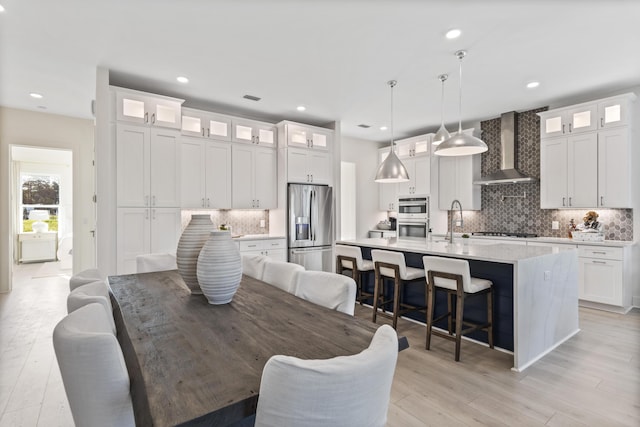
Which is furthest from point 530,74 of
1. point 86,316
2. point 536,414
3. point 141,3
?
point 86,316

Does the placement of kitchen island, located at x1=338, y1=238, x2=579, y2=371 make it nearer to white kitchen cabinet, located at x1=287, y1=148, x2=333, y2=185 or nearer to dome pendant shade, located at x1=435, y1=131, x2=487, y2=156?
dome pendant shade, located at x1=435, y1=131, x2=487, y2=156

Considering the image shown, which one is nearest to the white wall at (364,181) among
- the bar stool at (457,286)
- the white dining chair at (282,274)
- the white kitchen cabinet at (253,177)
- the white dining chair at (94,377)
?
the white kitchen cabinet at (253,177)

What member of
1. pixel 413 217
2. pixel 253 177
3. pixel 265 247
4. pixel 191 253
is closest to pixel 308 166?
pixel 253 177

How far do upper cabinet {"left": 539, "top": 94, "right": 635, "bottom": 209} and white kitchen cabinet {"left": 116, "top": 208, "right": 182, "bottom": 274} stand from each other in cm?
533

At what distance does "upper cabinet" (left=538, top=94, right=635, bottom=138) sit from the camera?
157 inches

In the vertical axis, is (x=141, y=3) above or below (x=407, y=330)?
above

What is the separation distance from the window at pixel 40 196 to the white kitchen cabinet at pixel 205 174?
624cm

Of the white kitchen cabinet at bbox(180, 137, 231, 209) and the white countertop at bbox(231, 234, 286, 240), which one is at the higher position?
the white kitchen cabinet at bbox(180, 137, 231, 209)

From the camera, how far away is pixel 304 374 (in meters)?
0.71

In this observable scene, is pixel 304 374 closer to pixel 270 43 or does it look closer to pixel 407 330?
pixel 407 330

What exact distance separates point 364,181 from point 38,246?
7.95m

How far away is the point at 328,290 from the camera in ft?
5.54

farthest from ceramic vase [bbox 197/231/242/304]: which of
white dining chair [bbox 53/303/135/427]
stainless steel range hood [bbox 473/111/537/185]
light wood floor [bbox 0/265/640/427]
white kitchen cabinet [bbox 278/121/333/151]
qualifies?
stainless steel range hood [bbox 473/111/537/185]

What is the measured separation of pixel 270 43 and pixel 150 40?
111 centimetres
